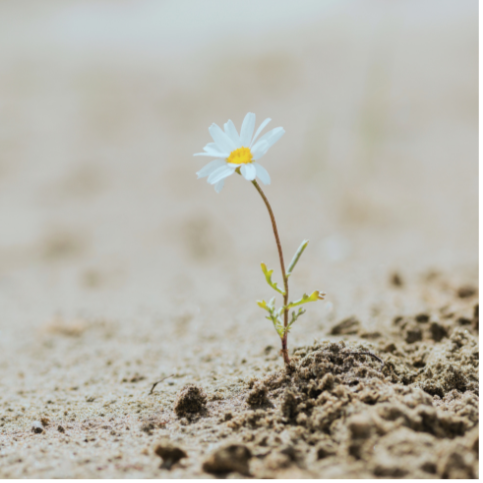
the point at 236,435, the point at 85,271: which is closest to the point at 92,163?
the point at 85,271

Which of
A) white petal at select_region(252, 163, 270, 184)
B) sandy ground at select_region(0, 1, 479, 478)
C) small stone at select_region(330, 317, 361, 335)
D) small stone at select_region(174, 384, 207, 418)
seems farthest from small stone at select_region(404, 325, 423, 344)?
white petal at select_region(252, 163, 270, 184)

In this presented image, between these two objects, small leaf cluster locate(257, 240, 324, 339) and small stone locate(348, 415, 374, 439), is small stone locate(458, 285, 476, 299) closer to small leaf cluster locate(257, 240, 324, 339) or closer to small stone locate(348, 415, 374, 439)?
small leaf cluster locate(257, 240, 324, 339)

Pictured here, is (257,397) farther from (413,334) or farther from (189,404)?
(413,334)

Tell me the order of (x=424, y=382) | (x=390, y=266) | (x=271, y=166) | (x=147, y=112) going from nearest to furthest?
(x=424, y=382) < (x=390, y=266) < (x=271, y=166) < (x=147, y=112)

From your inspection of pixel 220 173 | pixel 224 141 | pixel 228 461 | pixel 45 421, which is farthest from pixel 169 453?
pixel 224 141

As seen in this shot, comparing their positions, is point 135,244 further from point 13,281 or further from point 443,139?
point 443,139

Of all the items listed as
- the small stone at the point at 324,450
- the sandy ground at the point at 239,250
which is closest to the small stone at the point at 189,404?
the sandy ground at the point at 239,250
